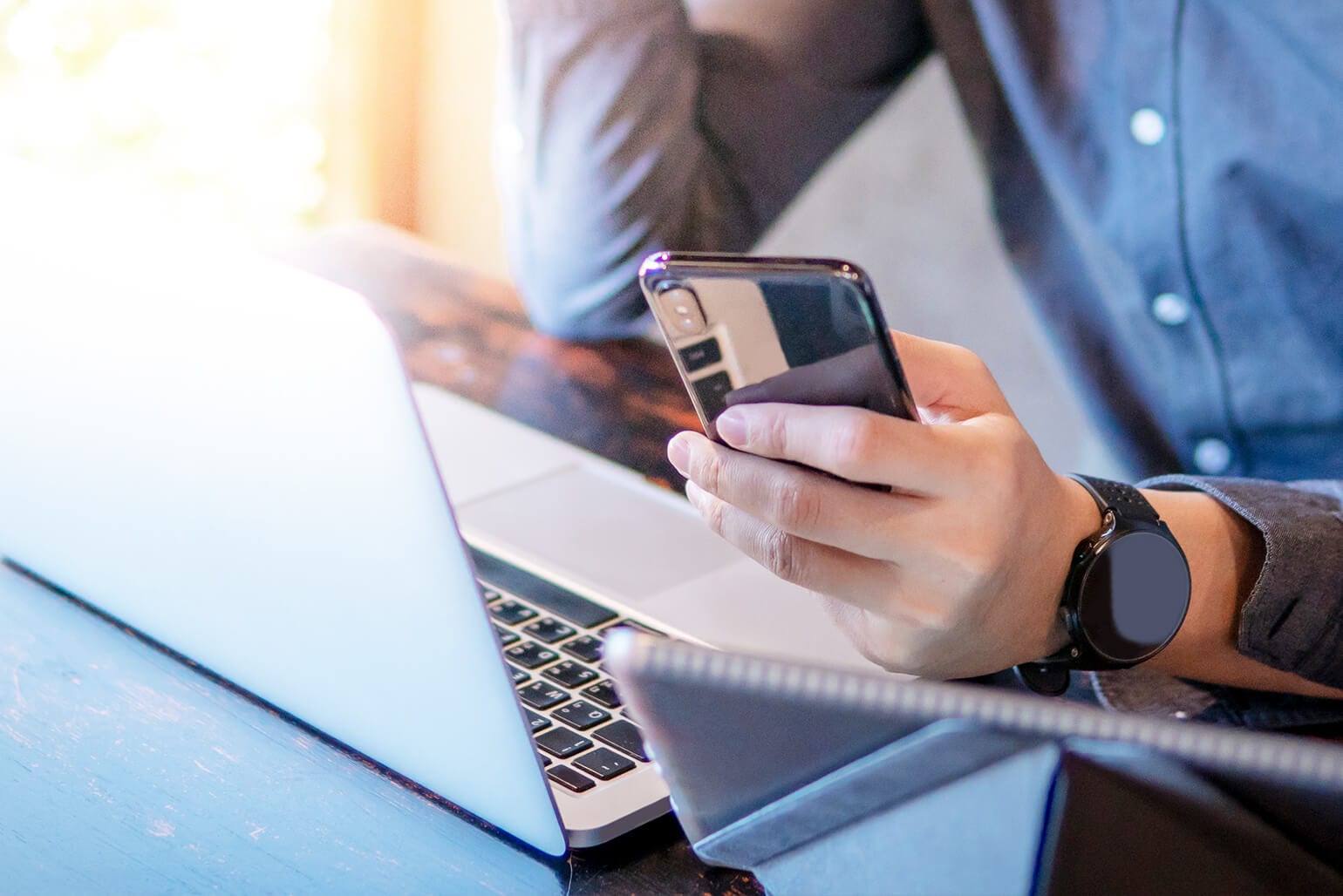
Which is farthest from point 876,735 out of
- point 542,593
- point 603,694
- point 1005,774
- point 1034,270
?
point 1034,270

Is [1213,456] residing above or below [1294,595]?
below

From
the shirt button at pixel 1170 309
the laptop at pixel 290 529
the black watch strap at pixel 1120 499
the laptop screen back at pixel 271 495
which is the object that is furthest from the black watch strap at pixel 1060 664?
the shirt button at pixel 1170 309

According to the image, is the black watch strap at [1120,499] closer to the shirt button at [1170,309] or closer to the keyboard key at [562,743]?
the keyboard key at [562,743]

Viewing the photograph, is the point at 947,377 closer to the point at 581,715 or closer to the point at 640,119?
the point at 581,715

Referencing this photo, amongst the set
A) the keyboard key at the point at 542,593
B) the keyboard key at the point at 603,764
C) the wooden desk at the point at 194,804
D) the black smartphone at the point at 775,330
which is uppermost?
the black smartphone at the point at 775,330

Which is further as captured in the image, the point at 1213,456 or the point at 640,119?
the point at 640,119

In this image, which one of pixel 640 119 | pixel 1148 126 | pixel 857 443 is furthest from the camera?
pixel 640 119

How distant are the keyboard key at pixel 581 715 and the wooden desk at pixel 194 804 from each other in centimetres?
6

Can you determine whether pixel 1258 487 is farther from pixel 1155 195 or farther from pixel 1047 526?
pixel 1155 195

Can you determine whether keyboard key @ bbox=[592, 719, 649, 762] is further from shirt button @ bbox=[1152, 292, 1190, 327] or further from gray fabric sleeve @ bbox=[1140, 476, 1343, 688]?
shirt button @ bbox=[1152, 292, 1190, 327]

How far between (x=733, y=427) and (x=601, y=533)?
0.28 m

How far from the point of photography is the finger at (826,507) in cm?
41

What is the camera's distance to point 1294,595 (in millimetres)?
548

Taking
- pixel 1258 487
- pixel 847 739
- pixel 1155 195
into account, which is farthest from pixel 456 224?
pixel 847 739
